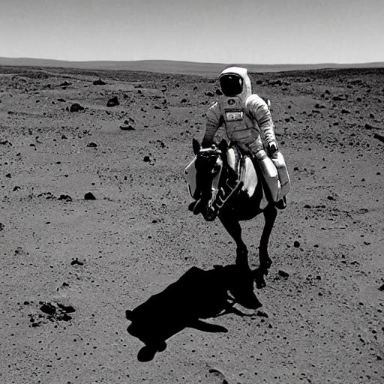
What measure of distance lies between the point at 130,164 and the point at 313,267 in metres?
5.06

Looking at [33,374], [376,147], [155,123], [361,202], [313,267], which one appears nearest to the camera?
[33,374]

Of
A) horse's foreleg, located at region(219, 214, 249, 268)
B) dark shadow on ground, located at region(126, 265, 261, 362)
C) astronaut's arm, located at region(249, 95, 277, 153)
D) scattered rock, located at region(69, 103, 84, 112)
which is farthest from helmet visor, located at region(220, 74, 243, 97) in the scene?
scattered rock, located at region(69, 103, 84, 112)

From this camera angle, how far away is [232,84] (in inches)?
219

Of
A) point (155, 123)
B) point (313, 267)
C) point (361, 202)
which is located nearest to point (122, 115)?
point (155, 123)

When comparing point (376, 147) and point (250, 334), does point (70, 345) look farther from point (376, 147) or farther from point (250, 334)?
point (376, 147)

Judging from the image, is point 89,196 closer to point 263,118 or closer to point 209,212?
point 263,118

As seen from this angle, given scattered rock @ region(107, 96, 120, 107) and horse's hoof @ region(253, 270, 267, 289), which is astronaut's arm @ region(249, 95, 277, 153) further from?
scattered rock @ region(107, 96, 120, 107)

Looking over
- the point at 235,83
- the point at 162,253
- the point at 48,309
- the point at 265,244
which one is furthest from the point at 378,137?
the point at 48,309

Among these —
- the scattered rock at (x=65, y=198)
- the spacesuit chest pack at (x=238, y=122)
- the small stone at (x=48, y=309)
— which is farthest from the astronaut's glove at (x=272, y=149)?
the scattered rock at (x=65, y=198)

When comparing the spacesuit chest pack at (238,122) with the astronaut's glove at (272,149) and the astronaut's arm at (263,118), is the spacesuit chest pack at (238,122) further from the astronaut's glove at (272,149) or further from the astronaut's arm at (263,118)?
the astronaut's glove at (272,149)

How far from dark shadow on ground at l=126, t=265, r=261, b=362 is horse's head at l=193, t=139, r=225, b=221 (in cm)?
113

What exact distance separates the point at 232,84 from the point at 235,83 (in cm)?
3

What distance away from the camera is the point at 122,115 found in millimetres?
14062

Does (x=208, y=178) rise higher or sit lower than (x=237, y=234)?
higher
